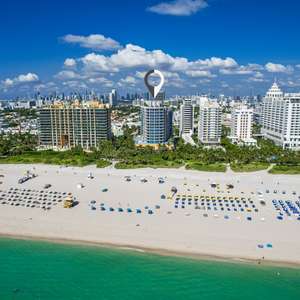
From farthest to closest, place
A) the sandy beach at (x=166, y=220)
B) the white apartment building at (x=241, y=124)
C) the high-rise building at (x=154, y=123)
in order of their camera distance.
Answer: the white apartment building at (x=241, y=124), the high-rise building at (x=154, y=123), the sandy beach at (x=166, y=220)

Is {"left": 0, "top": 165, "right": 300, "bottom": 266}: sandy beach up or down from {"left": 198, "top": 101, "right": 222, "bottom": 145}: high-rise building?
down

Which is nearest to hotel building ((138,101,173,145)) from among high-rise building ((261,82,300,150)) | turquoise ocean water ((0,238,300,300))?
high-rise building ((261,82,300,150))

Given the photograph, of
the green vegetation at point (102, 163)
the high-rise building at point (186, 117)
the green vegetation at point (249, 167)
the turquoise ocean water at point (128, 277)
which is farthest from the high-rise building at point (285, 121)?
the turquoise ocean water at point (128, 277)

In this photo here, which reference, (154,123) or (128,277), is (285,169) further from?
(128,277)

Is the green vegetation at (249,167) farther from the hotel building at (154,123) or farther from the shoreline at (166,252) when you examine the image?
the shoreline at (166,252)

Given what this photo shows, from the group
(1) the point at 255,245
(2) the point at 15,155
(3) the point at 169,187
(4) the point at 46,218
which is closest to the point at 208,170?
(3) the point at 169,187

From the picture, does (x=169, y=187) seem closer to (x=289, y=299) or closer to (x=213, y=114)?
(x=289, y=299)

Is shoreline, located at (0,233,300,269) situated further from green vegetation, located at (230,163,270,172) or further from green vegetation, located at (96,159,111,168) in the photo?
green vegetation, located at (230,163,270,172)

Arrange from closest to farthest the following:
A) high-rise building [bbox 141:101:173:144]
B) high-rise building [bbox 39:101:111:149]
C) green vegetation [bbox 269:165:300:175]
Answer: green vegetation [bbox 269:165:300:175] < high-rise building [bbox 141:101:173:144] < high-rise building [bbox 39:101:111:149]
